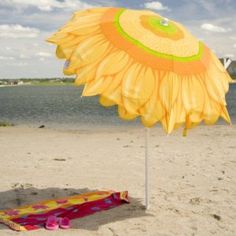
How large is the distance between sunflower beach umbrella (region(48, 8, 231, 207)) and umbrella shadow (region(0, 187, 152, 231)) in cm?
177

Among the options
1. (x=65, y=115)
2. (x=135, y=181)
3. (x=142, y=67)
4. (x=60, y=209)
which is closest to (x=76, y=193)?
(x=60, y=209)

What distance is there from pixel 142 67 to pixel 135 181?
12.0 feet

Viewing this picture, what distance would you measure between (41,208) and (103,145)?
7177 millimetres

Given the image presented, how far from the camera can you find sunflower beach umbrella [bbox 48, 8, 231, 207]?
486 cm

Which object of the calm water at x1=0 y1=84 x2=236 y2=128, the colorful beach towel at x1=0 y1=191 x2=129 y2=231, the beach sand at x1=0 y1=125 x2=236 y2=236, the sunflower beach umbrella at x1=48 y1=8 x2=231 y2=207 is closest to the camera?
the sunflower beach umbrella at x1=48 y1=8 x2=231 y2=207

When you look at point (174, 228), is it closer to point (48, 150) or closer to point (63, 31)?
point (63, 31)

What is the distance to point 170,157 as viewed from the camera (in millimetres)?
10898

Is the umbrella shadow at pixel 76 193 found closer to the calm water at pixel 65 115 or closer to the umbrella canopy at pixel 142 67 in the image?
the umbrella canopy at pixel 142 67

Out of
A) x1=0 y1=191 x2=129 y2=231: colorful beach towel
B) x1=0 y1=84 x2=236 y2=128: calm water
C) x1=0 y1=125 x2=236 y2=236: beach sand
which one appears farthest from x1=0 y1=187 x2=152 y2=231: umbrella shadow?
x1=0 y1=84 x2=236 y2=128: calm water

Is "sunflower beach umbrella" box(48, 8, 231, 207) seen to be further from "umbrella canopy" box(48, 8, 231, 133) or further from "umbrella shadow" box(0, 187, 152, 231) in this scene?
"umbrella shadow" box(0, 187, 152, 231)

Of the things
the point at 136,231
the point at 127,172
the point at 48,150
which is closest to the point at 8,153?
the point at 48,150

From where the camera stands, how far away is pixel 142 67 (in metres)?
5.13

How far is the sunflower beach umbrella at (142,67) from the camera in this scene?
4855 millimetres

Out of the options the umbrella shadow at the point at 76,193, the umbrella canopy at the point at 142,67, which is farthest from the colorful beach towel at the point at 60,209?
the umbrella canopy at the point at 142,67
